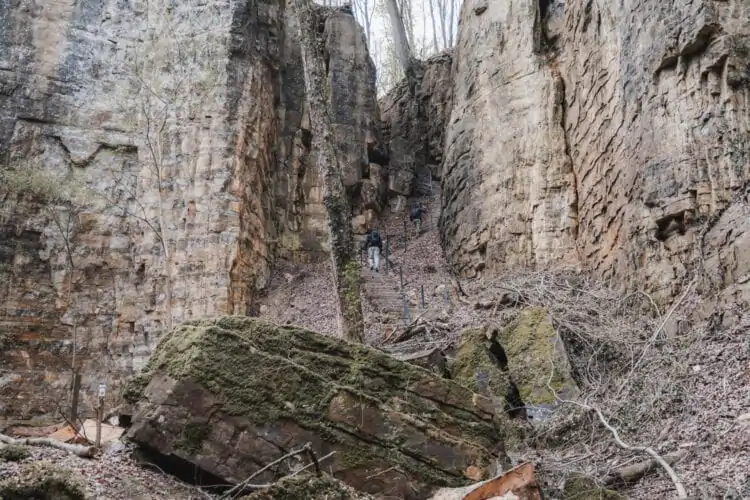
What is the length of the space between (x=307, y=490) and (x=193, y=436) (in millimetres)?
1364

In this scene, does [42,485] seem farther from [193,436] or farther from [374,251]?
[374,251]

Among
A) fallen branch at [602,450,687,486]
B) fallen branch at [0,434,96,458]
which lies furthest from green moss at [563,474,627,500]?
fallen branch at [0,434,96,458]

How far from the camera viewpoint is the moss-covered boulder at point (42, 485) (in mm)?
3988

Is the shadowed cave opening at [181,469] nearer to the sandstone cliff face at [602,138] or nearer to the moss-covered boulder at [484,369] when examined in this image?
the moss-covered boulder at [484,369]

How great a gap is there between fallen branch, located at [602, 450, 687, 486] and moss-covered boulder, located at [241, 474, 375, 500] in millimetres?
2729

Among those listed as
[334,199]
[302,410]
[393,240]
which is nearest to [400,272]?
[393,240]

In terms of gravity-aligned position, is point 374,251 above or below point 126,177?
below

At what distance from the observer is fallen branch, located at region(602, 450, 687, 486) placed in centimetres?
605

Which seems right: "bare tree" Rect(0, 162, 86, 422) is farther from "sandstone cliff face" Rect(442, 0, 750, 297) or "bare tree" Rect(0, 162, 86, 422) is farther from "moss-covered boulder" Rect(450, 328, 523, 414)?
"moss-covered boulder" Rect(450, 328, 523, 414)

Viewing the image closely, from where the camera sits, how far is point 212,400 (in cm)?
550

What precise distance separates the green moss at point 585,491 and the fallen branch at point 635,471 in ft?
1.59

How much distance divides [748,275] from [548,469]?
13.5 feet

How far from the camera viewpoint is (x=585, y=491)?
18.3ft

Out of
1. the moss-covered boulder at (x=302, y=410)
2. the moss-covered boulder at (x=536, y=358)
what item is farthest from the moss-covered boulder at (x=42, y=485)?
the moss-covered boulder at (x=536, y=358)
